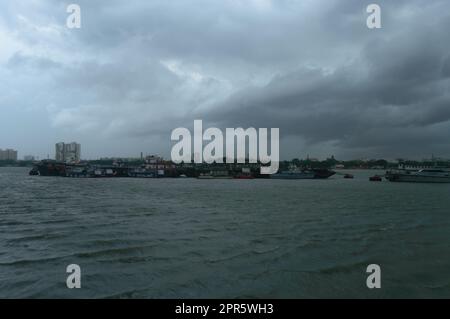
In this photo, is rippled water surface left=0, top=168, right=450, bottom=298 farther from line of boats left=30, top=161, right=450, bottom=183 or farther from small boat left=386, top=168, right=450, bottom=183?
line of boats left=30, top=161, right=450, bottom=183

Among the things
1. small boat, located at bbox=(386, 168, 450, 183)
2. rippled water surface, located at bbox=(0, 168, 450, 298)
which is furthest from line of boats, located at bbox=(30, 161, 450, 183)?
rippled water surface, located at bbox=(0, 168, 450, 298)

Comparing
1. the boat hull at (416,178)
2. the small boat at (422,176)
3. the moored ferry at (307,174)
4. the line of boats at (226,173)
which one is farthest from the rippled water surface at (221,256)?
the moored ferry at (307,174)

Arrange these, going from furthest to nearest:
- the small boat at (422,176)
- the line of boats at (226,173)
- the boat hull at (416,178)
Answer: the line of boats at (226,173) → the small boat at (422,176) → the boat hull at (416,178)

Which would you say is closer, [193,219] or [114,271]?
[114,271]

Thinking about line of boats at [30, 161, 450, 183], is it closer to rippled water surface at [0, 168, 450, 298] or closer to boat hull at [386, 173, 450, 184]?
boat hull at [386, 173, 450, 184]

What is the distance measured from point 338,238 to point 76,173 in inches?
3230

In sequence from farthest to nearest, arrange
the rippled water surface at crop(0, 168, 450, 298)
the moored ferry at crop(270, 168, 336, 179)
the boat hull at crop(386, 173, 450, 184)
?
the moored ferry at crop(270, 168, 336, 179)
the boat hull at crop(386, 173, 450, 184)
the rippled water surface at crop(0, 168, 450, 298)

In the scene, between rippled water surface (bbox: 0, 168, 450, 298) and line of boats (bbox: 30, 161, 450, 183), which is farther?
line of boats (bbox: 30, 161, 450, 183)

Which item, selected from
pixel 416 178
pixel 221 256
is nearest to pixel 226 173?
pixel 416 178

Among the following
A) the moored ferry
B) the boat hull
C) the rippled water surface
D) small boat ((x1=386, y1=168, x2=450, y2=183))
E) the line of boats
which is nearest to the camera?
the rippled water surface

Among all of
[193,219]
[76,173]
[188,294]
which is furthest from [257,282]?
[76,173]

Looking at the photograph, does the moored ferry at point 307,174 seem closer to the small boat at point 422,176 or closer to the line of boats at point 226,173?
the line of boats at point 226,173
